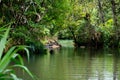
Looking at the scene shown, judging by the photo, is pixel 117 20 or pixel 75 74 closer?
pixel 75 74

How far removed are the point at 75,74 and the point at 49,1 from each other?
823cm

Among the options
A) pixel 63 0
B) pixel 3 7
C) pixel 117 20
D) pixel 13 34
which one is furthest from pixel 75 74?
pixel 117 20

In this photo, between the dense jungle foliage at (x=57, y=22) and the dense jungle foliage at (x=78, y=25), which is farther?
the dense jungle foliage at (x=78, y=25)

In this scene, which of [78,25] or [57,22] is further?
[78,25]

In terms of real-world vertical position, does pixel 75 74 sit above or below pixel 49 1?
below

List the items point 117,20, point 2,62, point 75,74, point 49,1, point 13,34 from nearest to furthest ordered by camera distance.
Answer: point 2,62, point 75,74, point 13,34, point 49,1, point 117,20

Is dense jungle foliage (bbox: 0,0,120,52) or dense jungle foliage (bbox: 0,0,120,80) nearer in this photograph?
dense jungle foliage (bbox: 0,0,120,80)

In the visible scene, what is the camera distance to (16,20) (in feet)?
50.4

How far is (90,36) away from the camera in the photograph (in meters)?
34.7

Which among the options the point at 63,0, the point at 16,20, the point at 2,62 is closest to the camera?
the point at 2,62

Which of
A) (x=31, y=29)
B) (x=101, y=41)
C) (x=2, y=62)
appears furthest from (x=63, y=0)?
(x=2, y=62)

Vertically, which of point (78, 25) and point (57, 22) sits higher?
point (57, 22)

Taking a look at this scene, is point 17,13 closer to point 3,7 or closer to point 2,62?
point 3,7

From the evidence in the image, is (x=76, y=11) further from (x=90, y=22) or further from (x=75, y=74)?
(x=75, y=74)
